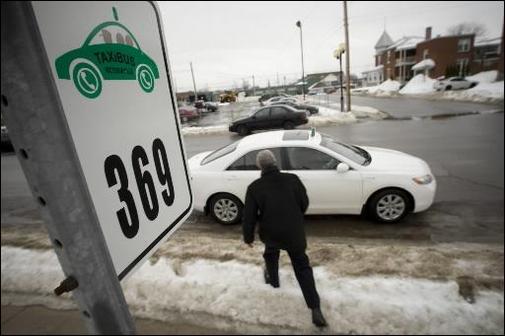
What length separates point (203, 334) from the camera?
2875 mm

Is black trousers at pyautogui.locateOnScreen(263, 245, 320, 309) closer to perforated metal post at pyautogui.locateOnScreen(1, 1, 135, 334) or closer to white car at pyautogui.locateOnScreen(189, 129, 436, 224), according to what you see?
white car at pyautogui.locateOnScreen(189, 129, 436, 224)

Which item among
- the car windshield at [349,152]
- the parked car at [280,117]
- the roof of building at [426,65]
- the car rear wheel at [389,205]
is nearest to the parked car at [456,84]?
the roof of building at [426,65]

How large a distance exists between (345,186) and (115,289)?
4.31 m

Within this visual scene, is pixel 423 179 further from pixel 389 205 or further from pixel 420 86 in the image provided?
pixel 420 86

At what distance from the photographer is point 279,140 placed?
4.86 meters

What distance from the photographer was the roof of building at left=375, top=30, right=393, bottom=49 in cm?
5666

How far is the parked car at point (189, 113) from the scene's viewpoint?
2.92 m

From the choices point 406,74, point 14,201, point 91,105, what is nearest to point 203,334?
point 91,105

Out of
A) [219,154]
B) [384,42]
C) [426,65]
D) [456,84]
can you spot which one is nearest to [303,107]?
[219,154]

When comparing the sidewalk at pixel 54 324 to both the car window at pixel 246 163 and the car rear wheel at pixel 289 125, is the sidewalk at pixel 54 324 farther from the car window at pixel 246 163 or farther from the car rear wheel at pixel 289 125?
the car rear wheel at pixel 289 125

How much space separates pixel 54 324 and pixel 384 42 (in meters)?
65.2

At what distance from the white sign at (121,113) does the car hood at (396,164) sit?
425 centimetres

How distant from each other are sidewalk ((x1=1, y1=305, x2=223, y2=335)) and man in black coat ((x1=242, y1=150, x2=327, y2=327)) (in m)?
0.95

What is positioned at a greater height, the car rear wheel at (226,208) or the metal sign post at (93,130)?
the metal sign post at (93,130)
